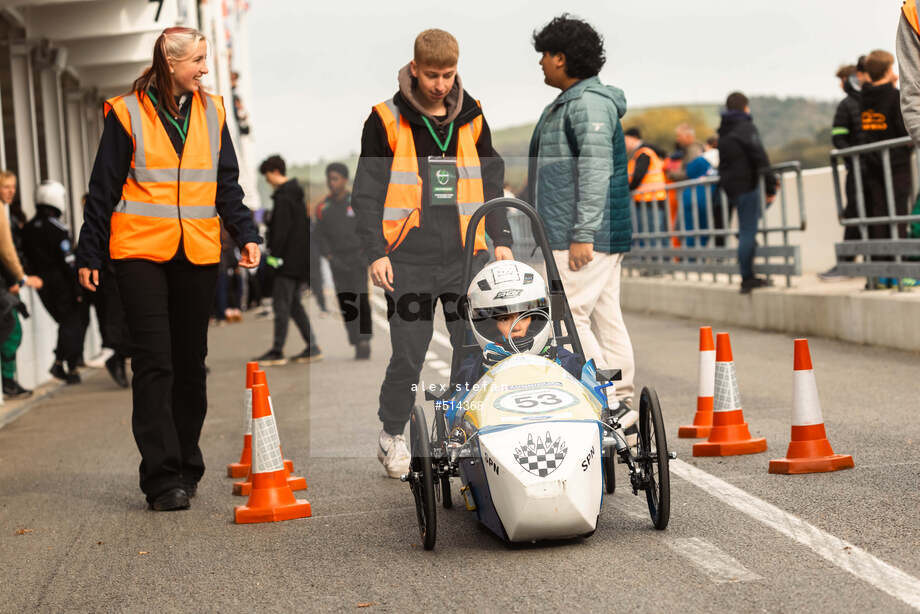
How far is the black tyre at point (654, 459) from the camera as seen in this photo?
5.36 meters

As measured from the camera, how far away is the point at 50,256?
13.8 metres

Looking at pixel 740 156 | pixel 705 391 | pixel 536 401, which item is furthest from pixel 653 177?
pixel 536 401

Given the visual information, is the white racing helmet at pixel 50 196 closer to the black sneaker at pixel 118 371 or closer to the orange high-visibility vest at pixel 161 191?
the black sneaker at pixel 118 371

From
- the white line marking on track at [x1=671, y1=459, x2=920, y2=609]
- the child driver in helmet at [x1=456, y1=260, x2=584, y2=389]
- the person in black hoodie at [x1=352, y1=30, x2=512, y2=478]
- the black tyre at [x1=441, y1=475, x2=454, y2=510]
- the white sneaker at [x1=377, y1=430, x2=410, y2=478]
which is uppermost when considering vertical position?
the person in black hoodie at [x1=352, y1=30, x2=512, y2=478]

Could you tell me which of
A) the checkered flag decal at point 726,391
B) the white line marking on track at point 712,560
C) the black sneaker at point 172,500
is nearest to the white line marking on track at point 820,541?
the white line marking on track at point 712,560

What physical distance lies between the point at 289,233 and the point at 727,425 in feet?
29.0

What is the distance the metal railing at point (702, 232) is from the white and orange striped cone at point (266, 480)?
8.96m

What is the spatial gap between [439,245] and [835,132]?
8542 millimetres

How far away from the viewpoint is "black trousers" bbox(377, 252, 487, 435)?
664 cm

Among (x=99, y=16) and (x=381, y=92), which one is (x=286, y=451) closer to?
(x=381, y=92)

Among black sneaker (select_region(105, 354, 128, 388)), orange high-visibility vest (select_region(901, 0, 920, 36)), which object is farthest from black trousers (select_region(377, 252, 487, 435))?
black sneaker (select_region(105, 354, 128, 388))

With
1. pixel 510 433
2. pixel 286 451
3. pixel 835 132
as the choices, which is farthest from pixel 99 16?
pixel 510 433

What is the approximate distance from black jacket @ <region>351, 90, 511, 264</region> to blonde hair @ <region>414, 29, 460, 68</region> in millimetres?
297

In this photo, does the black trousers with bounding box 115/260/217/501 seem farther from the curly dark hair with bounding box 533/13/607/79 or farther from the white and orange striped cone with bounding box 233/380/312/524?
the curly dark hair with bounding box 533/13/607/79
